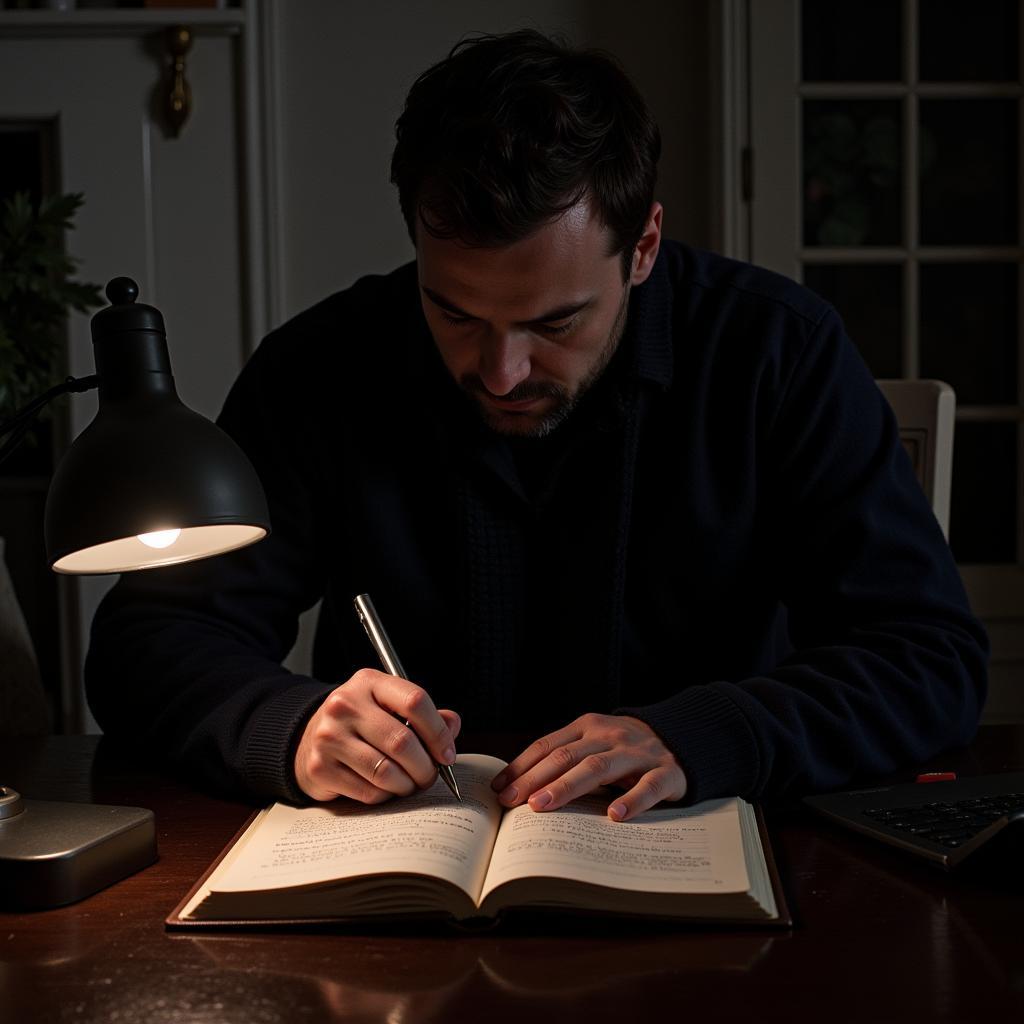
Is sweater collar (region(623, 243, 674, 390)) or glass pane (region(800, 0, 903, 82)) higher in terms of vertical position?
glass pane (region(800, 0, 903, 82))

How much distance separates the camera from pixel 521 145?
50.4 inches

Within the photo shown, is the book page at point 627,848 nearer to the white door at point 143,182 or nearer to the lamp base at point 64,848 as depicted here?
the lamp base at point 64,848

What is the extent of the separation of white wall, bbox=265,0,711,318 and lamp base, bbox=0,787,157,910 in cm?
206

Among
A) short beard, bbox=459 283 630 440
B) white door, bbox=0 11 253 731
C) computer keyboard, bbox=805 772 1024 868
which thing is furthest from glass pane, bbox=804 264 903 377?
computer keyboard, bbox=805 772 1024 868

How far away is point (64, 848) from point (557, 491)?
0.76 metres

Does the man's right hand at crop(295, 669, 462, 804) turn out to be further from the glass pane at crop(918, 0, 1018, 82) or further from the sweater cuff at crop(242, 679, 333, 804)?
the glass pane at crop(918, 0, 1018, 82)

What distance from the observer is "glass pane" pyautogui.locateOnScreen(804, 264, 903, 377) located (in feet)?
9.46

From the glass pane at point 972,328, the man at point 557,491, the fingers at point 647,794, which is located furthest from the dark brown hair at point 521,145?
the glass pane at point 972,328

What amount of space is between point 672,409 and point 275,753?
67cm

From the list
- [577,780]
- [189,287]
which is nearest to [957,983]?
[577,780]

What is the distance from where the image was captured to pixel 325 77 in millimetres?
2875

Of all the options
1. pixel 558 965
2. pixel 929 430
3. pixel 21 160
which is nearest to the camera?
pixel 558 965

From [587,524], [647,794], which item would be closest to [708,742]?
[647,794]

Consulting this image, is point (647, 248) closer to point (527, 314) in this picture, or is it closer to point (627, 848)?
point (527, 314)
